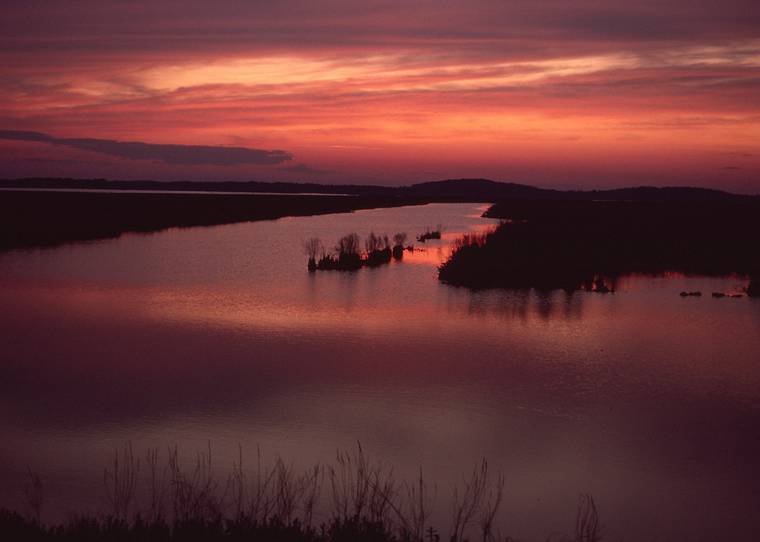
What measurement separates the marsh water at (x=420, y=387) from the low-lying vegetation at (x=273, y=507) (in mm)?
182

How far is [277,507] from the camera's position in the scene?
6367 millimetres

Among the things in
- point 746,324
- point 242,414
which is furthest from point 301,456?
point 746,324

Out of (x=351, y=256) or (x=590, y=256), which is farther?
(x=590, y=256)

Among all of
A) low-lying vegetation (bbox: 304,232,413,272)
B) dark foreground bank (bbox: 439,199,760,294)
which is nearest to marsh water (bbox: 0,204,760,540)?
dark foreground bank (bbox: 439,199,760,294)

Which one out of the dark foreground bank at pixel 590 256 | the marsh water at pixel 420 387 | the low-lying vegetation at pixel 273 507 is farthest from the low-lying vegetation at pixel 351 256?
the low-lying vegetation at pixel 273 507

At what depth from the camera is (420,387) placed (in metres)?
11.0

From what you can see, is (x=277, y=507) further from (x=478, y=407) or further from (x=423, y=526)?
(x=478, y=407)

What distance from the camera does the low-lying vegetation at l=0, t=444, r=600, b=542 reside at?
219 inches

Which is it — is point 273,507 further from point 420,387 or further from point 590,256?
point 590,256

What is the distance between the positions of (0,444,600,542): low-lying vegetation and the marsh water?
182mm

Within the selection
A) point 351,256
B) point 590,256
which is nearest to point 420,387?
point 351,256

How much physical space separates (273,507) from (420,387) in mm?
4840

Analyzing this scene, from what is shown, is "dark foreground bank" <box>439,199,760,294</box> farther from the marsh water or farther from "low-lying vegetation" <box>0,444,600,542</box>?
"low-lying vegetation" <box>0,444,600,542</box>

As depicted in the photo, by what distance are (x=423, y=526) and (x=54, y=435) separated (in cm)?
446
